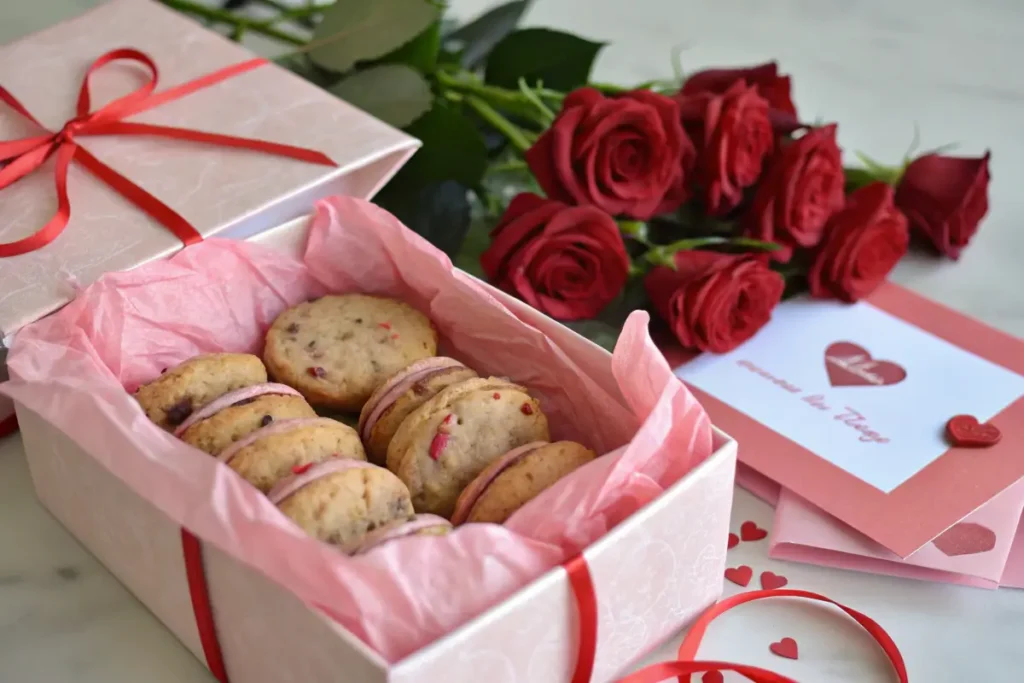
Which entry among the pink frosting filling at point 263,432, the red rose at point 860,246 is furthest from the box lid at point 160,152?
the red rose at point 860,246

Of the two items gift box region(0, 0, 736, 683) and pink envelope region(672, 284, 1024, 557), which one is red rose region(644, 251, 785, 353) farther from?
gift box region(0, 0, 736, 683)

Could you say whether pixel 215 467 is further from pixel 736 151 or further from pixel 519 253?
pixel 736 151

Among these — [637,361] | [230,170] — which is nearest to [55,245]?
[230,170]

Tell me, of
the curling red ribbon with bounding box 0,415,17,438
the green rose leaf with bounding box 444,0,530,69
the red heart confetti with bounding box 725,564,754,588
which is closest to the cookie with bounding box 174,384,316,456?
the curling red ribbon with bounding box 0,415,17,438

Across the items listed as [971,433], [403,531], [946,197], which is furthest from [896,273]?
[403,531]

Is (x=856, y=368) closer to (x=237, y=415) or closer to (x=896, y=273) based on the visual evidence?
(x=896, y=273)

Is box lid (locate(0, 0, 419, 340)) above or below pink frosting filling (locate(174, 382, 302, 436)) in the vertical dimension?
above
